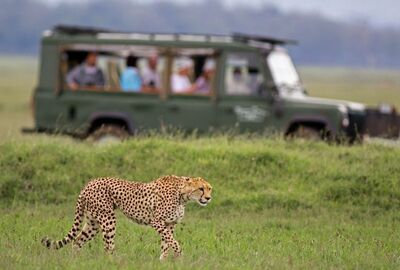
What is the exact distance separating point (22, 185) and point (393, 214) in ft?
15.4

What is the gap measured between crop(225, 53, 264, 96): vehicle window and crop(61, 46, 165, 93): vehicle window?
118cm

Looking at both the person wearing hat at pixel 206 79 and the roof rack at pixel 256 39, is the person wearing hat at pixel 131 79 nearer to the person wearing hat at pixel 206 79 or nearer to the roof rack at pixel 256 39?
the person wearing hat at pixel 206 79

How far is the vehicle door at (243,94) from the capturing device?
19.3m

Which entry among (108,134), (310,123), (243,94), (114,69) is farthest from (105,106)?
(310,123)

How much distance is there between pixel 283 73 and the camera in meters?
20.0

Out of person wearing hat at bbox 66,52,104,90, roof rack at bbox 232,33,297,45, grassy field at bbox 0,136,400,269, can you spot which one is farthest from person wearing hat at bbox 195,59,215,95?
grassy field at bbox 0,136,400,269

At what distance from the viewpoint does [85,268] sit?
379 inches

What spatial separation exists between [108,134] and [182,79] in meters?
1.64

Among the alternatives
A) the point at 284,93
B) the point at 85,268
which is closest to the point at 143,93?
the point at 284,93

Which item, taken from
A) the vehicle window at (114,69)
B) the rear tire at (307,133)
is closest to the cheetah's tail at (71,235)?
the rear tire at (307,133)

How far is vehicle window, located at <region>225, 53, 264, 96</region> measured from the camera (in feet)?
64.1

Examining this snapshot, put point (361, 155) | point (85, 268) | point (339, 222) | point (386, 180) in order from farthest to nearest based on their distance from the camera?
1. point (361, 155)
2. point (386, 180)
3. point (339, 222)
4. point (85, 268)

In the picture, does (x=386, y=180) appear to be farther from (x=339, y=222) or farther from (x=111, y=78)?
(x=111, y=78)

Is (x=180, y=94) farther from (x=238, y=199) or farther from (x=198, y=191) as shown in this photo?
(x=198, y=191)
